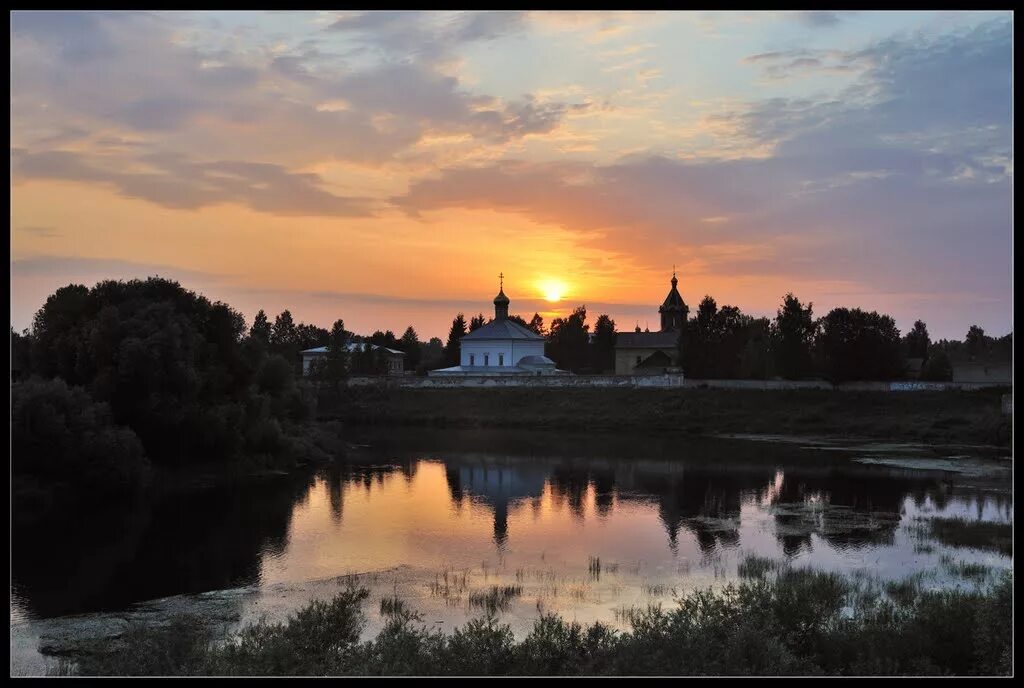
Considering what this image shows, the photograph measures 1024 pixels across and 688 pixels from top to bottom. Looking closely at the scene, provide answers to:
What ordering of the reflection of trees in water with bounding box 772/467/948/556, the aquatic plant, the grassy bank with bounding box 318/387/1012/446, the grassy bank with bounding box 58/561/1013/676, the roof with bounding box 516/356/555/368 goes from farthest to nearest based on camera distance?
1. the roof with bounding box 516/356/555/368
2. the grassy bank with bounding box 318/387/1012/446
3. the reflection of trees in water with bounding box 772/467/948/556
4. the aquatic plant
5. the grassy bank with bounding box 58/561/1013/676

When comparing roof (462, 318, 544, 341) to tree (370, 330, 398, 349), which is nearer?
roof (462, 318, 544, 341)

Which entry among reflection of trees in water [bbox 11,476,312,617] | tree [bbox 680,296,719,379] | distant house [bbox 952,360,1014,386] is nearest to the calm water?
reflection of trees in water [bbox 11,476,312,617]

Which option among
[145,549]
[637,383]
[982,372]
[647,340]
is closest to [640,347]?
[647,340]

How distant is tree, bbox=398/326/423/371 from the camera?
10700cm

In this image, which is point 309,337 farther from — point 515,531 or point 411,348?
point 515,531

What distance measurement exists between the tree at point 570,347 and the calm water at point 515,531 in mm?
65210

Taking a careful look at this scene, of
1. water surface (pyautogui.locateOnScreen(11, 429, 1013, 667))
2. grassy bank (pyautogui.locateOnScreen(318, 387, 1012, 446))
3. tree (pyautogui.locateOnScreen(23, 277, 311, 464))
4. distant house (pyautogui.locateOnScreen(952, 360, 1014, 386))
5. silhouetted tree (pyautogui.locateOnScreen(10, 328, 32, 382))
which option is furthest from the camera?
distant house (pyautogui.locateOnScreen(952, 360, 1014, 386))

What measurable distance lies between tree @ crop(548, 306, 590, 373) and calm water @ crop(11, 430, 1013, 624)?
214 ft

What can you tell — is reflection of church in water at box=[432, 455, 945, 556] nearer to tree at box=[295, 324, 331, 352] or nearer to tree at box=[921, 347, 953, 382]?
tree at box=[921, 347, 953, 382]

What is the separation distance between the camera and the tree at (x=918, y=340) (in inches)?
3905

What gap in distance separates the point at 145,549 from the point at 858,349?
48430 mm

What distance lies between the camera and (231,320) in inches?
1439
